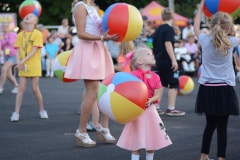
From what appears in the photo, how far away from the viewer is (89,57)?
23.3 ft

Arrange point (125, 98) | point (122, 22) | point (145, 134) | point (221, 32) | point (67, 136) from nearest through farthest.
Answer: point (125, 98) < point (145, 134) < point (221, 32) < point (122, 22) < point (67, 136)

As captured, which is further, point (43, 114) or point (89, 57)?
point (43, 114)

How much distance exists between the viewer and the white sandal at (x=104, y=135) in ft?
24.2

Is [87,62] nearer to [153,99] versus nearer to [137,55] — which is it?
[137,55]

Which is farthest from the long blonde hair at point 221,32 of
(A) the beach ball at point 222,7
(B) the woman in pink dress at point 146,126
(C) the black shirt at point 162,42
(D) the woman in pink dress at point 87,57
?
(C) the black shirt at point 162,42

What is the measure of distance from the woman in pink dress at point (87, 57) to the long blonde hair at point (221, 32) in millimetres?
1538

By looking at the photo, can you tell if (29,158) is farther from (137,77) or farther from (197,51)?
(197,51)

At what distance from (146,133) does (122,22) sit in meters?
1.52

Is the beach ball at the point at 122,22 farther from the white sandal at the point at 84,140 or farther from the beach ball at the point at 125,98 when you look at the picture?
the white sandal at the point at 84,140

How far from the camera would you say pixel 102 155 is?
22.0ft

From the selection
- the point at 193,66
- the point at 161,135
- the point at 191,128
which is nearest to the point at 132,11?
the point at 161,135

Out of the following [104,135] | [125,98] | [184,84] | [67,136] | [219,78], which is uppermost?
[219,78]

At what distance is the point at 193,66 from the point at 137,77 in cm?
1529

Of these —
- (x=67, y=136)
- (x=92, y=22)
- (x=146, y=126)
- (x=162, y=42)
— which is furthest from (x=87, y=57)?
(x=162, y=42)
